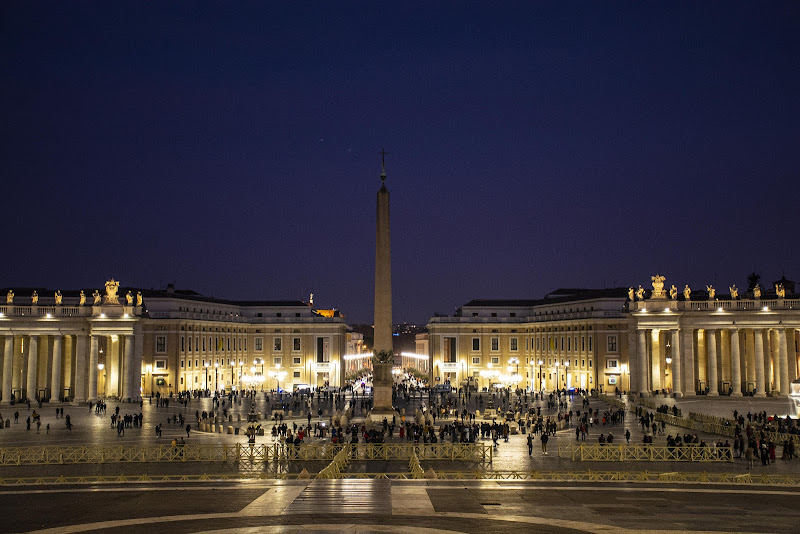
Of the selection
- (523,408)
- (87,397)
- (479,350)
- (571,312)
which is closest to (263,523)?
(523,408)

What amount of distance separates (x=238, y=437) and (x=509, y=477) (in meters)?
20.7

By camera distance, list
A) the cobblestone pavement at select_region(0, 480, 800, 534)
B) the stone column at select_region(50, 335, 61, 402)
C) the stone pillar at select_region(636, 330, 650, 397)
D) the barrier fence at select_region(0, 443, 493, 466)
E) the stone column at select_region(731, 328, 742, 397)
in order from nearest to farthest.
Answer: the cobblestone pavement at select_region(0, 480, 800, 534)
the barrier fence at select_region(0, 443, 493, 466)
the stone column at select_region(731, 328, 742, 397)
the stone column at select_region(50, 335, 61, 402)
the stone pillar at select_region(636, 330, 650, 397)

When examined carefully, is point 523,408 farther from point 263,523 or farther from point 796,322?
point 263,523

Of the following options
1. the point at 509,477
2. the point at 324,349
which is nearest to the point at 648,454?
the point at 509,477

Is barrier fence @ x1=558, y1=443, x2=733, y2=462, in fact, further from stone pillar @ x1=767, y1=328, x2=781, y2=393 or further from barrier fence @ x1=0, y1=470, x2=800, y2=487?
stone pillar @ x1=767, y1=328, x2=781, y2=393

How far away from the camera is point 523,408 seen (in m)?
63.2

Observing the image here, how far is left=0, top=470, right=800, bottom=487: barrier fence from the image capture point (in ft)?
92.1

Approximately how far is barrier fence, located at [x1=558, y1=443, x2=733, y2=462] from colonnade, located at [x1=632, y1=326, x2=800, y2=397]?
127 feet

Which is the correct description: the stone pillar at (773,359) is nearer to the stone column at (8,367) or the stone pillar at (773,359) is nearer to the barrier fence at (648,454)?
the barrier fence at (648,454)

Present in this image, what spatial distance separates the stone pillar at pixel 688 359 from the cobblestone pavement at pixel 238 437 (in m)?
3.90

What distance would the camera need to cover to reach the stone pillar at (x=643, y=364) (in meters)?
73.1

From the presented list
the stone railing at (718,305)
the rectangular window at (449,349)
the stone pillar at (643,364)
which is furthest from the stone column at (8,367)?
the stone railing at (718,305)

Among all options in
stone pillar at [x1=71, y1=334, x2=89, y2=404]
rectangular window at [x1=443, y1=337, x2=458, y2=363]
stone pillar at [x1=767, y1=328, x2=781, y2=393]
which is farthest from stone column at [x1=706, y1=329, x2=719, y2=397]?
stone pillar at [x1=71, y1=334, x2=89, y2=404]

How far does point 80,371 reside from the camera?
2857 inches
